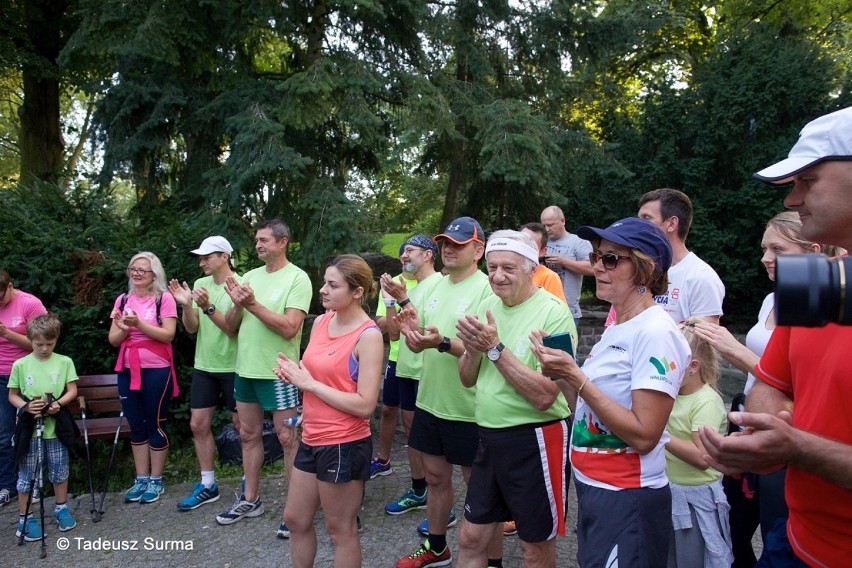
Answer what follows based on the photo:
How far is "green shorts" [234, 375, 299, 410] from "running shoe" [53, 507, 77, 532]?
168 cm

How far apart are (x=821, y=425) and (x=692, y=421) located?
1314 millimetres

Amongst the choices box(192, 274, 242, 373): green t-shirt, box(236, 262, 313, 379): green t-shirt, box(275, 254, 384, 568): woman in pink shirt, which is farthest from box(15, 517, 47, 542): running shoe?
box(275, 254, 384, 568): woman in pink shirt

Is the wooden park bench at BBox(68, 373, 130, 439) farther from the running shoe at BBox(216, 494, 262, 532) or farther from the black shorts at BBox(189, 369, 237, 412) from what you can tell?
the running shoe at BBox(216, 494, 262, 532)

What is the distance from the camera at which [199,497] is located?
5070 mm

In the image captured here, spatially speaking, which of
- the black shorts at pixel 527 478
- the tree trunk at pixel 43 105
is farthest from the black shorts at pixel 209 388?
the tree trunk at pixel 43 105

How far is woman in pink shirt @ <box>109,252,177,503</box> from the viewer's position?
5.08 m

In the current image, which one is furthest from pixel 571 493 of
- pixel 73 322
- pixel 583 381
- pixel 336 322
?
pixel 73 322

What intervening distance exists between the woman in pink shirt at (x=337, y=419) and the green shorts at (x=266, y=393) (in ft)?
4.00

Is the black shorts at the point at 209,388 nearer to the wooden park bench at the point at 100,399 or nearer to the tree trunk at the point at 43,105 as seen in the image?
the wooden park bench at the point at 100,399

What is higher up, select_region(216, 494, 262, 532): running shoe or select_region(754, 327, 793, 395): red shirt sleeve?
select_region(754, 327, 793, 395): red shirt sleeve

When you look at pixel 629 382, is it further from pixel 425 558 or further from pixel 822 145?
pixel 425 558

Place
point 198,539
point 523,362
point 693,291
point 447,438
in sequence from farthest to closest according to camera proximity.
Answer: point 198,539
point 447,438
point 693,291
point 523,362

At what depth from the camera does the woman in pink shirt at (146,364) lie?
16.7 ft

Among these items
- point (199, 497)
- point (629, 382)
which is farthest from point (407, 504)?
point (629, 382)
